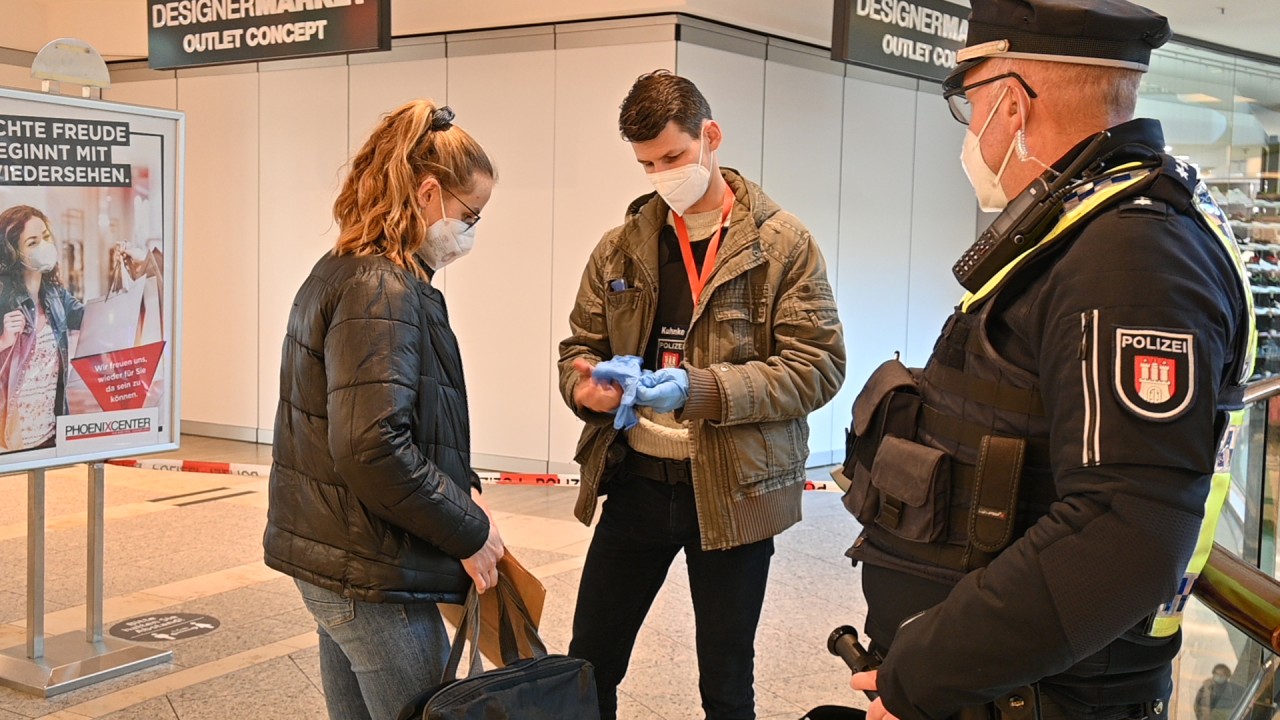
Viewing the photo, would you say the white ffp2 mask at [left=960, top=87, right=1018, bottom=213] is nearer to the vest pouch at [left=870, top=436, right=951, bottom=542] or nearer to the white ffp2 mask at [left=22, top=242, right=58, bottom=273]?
the vest pouch at [left=870, top=436, right=951, bottom=542]

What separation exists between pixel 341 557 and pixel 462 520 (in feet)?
0.76

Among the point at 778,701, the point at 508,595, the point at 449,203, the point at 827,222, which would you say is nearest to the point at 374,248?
the point at 449,203

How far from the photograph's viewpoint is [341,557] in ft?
7.00

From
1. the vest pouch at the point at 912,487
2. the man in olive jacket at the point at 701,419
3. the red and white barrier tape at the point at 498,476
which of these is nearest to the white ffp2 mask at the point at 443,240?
the man in olive jacket at the point at 701,419

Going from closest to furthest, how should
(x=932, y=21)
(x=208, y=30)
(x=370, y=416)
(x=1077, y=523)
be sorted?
(x=1077, y=523), (x=370, y=416), (x=932, y=21), (x=208, y=30)

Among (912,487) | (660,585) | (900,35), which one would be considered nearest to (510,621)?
(660,585)

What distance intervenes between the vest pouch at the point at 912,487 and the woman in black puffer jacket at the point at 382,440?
924mm

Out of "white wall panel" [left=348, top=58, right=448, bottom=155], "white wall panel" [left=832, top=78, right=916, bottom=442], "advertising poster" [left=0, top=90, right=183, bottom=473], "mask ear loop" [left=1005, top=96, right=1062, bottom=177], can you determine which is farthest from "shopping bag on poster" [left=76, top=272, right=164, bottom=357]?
"white wall panel" [left=832, top=78, right=916, bottom=442]

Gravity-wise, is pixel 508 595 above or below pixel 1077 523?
below

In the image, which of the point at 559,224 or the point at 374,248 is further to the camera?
the point at 559,224

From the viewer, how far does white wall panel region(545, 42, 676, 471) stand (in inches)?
284

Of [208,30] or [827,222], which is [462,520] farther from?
[827,222]

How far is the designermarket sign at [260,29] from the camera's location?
552 centimetres

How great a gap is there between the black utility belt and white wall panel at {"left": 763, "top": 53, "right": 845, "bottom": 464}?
204 inches
